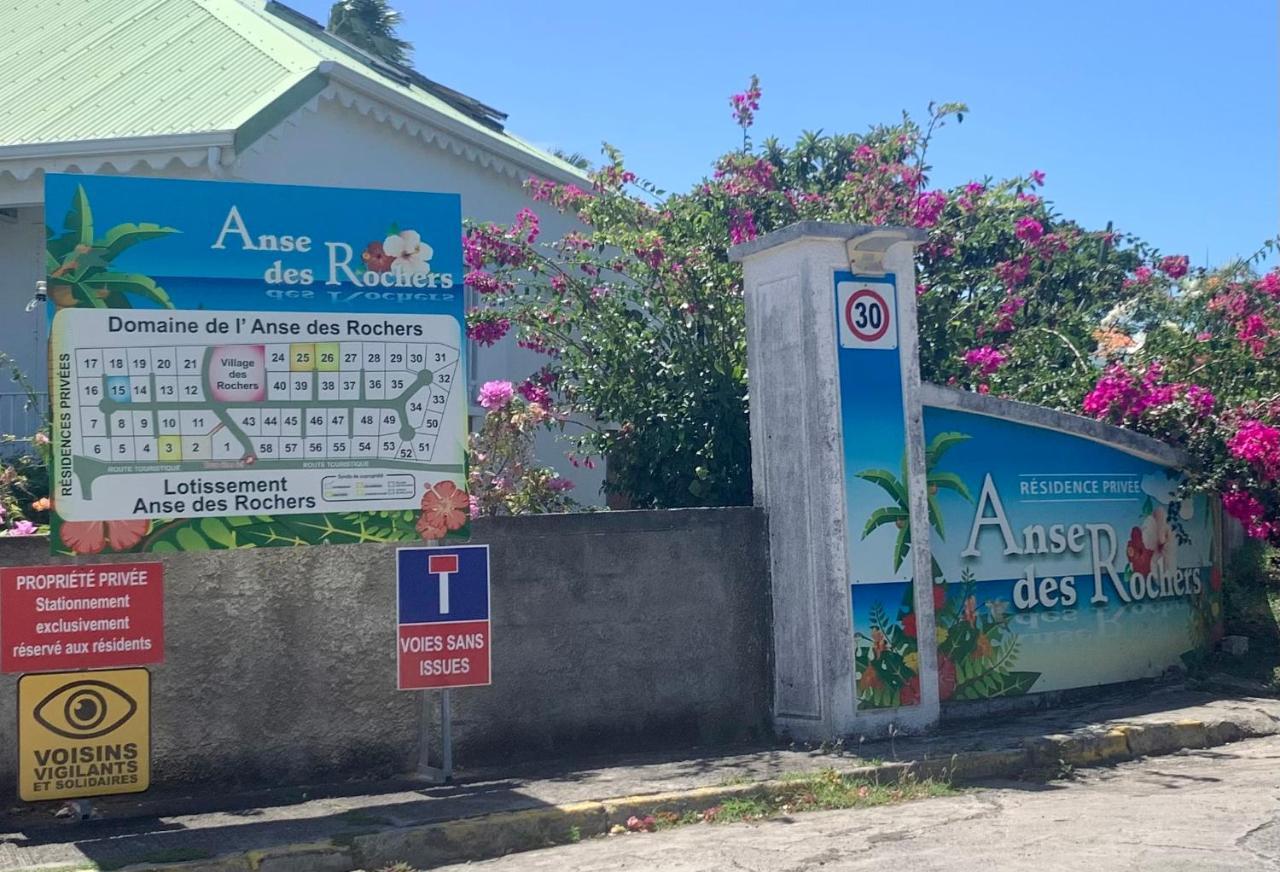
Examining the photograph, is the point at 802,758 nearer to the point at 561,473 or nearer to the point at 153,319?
the point at 153,319

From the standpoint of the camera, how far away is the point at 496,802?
7328 mm

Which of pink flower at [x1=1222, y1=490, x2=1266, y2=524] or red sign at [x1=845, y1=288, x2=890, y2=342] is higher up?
red sign at [x1=845, y1=288, x2=890, y2=342]

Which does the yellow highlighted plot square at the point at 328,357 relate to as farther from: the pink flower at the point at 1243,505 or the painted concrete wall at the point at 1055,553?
the pink flower at the point at 1243,505

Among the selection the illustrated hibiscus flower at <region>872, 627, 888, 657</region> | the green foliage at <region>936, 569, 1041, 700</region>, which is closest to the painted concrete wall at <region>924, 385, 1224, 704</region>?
the green foliage at <region>936, 569, 1041, 700</region>

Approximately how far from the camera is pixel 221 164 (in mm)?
11742

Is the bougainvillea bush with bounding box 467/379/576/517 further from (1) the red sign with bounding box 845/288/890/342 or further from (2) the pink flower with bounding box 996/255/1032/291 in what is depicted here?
(2) the pink flower with bounding box 996/255/1032/291

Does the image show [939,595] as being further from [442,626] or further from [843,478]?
[442,626]

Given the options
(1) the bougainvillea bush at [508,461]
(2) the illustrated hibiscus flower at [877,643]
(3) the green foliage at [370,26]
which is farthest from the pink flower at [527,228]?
(3) the green foliage at [370,26]

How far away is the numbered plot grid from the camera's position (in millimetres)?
7199

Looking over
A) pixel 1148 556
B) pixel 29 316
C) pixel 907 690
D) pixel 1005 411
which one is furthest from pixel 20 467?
pixel 1148 556

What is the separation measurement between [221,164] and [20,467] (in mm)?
3134

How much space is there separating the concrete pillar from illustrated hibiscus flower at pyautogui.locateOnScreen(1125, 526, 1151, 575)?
241 cm

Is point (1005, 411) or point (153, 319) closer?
point (153, 319)

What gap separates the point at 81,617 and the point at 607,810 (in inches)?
117
